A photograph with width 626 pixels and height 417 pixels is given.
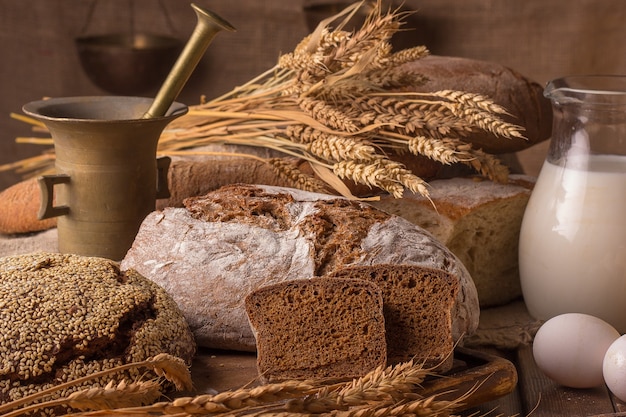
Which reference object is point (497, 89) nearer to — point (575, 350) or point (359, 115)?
point (359, 115)

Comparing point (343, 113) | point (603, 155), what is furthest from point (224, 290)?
point (603, 155)

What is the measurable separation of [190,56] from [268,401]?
111cm

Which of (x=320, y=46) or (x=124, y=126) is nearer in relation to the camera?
(x=124, y=126)

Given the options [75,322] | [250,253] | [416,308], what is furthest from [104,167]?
[416,308]

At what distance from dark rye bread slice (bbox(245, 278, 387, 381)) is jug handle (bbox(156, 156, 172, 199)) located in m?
0.69

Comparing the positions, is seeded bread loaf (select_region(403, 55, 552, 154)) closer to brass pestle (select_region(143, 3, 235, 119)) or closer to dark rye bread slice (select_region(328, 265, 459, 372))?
brass pestle (select_region(143, 3, 235, 119))

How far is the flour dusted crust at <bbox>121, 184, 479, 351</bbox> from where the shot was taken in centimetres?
163

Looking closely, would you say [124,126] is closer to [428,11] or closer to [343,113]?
[343,113]

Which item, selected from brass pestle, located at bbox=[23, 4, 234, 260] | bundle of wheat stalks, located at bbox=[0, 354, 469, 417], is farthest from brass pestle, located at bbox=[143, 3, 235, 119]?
bundle of wheat stalks, located at bbox=[0, 354, 469, 417]

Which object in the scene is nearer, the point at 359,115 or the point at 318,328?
the point at 318,328

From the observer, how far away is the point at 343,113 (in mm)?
2061

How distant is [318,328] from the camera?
146 centimetres

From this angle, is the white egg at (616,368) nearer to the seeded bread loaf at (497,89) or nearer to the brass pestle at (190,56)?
the seeded bread loaf at (497,89)

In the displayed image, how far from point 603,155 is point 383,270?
638 millimetres
